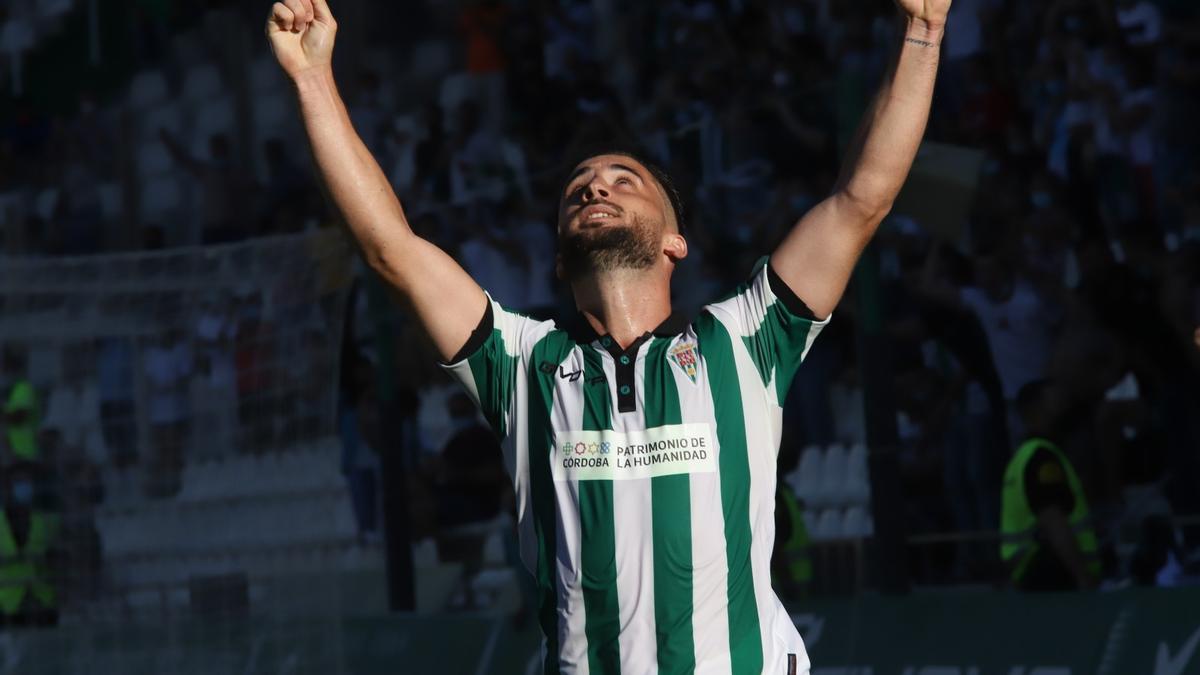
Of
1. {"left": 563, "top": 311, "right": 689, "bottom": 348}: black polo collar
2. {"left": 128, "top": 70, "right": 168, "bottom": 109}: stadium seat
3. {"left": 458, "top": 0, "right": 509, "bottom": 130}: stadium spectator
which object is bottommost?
{"left": 563, "top": 311, "right": 689, "bottom": 348}: black polo collar

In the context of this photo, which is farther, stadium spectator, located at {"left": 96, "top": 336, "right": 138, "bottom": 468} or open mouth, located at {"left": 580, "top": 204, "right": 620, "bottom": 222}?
stadium spectator, located at {"left": 96, "top": 336, "right": 138, "bottom": 468}

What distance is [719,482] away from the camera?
12.9 ft

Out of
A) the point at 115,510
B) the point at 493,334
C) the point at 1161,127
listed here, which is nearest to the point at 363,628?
the point at 115,510

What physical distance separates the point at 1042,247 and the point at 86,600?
18.3ft

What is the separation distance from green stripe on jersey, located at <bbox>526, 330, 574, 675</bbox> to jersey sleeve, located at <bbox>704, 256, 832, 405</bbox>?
0.43 m

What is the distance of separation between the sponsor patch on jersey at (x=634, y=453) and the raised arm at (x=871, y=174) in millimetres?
415

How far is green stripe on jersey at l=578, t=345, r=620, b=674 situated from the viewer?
3855 millimetres

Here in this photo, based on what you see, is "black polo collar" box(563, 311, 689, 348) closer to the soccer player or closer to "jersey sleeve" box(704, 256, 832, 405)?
the soccer player

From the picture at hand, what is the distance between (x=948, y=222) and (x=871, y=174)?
12.7ft

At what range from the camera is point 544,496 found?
12.9 feet

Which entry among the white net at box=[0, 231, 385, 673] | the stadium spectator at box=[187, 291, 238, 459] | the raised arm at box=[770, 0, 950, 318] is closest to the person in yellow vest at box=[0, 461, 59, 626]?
the white net at box=[0, 231, 385, 673]

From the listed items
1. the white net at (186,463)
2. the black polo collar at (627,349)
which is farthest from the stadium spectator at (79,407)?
the black polo collar at (627,349)

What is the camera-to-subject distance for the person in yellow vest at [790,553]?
7.98m

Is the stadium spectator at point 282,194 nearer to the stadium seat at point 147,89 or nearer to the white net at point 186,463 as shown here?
the white net at point 186,463
